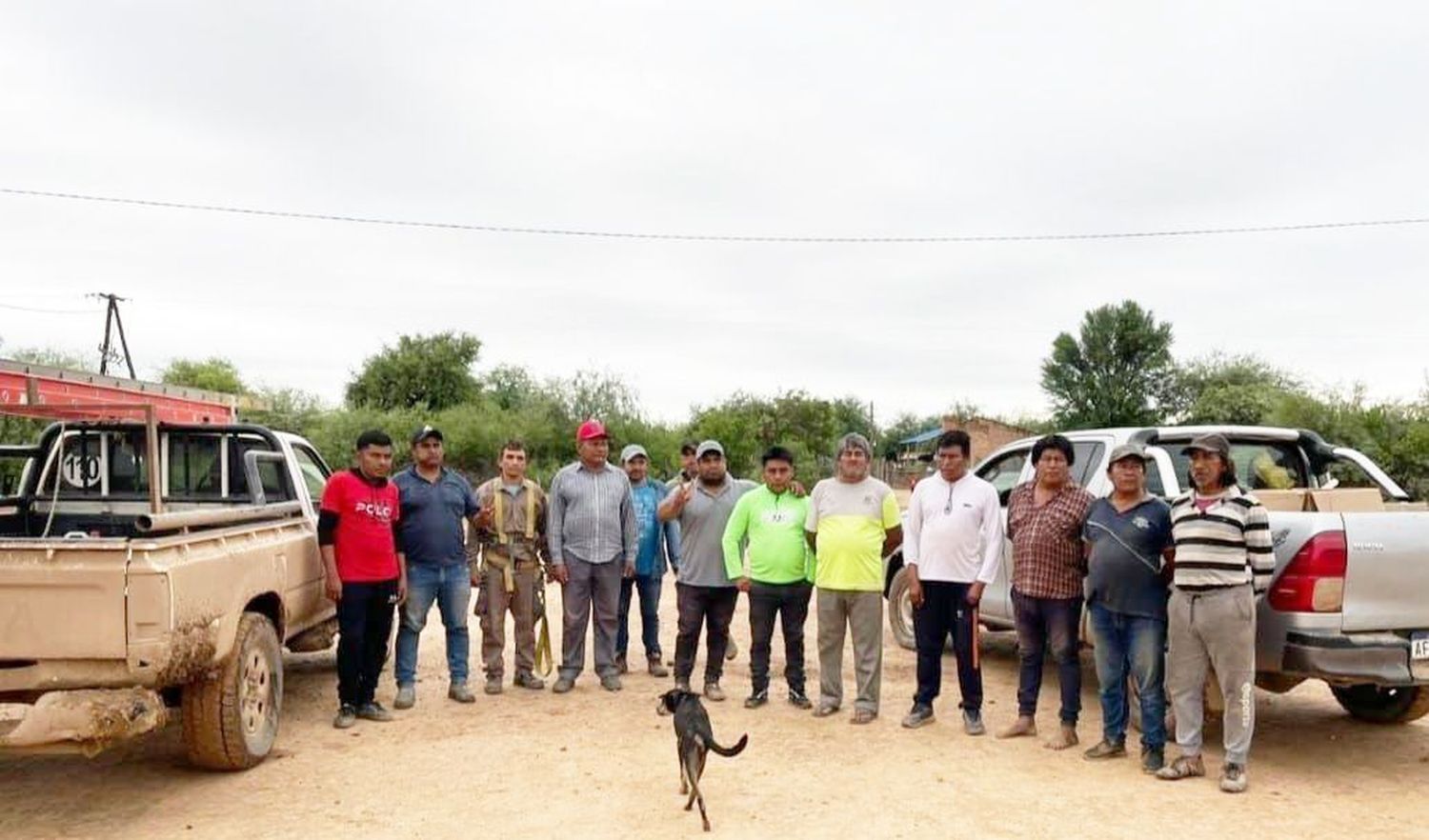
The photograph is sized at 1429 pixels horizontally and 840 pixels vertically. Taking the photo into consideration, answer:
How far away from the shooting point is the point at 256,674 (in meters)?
5.32

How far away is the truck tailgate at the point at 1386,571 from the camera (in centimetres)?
487

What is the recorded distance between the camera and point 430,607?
6.76 meters

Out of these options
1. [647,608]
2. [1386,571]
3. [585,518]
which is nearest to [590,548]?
[585,518]

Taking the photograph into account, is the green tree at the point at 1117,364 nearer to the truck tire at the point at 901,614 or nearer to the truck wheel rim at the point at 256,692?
the truck tire at the point at 901,614

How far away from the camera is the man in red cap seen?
23.0 ft

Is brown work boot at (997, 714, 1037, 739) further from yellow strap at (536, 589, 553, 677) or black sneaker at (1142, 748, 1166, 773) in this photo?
yellow strap at (536, 589, 553, 677)

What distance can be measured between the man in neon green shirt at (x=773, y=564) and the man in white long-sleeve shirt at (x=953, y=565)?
28.6 inches

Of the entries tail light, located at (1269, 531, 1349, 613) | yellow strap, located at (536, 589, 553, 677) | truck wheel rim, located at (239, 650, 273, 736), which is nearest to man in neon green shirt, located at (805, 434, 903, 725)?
yellow strap, located at (536, 589, 553, 677)

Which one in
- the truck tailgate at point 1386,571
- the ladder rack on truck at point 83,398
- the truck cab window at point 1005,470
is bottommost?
the truck tailgate at point 1386,571

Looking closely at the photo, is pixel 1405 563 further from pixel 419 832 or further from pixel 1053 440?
pixel 419 832

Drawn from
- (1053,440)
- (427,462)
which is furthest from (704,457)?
(1053,440)

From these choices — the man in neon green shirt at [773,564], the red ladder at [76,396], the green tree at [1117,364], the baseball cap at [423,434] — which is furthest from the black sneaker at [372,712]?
the green tree at [1117,364]

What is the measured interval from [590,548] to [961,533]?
2.46m

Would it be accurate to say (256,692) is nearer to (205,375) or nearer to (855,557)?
(855,557)
